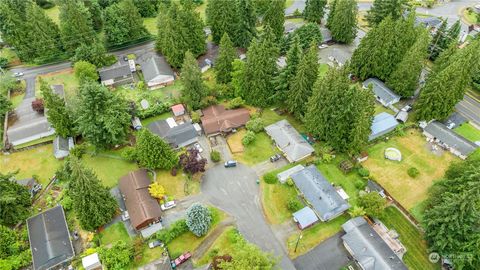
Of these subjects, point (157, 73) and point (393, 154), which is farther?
point (157, 73)

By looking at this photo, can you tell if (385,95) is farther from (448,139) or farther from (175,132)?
(175,132)

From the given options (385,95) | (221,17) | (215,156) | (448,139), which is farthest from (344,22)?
(215,156)

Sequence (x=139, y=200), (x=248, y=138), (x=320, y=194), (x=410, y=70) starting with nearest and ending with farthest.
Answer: (x=139, y=200)
(x=320, y=194)
(x=248, y=138)
(x=410, y=70)

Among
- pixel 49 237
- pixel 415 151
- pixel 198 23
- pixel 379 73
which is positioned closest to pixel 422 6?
pixel 379 73

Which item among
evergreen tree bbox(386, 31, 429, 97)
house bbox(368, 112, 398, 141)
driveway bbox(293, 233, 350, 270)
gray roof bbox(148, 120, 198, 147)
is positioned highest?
gray roof bbox(148, 120, 198, 147)

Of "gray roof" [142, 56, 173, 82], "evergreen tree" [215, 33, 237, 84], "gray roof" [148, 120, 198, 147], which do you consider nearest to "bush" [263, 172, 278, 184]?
"gray roof" [148, 120, 198, 147]

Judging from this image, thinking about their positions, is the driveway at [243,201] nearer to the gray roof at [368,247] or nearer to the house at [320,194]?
the house at [320,194]

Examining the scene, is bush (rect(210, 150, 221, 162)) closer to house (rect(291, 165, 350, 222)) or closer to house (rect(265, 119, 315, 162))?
house (rect(265, 119, 315, 162))

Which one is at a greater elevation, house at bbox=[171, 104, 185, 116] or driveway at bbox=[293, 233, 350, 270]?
house at bbox=[171, 104, 185, 116]
